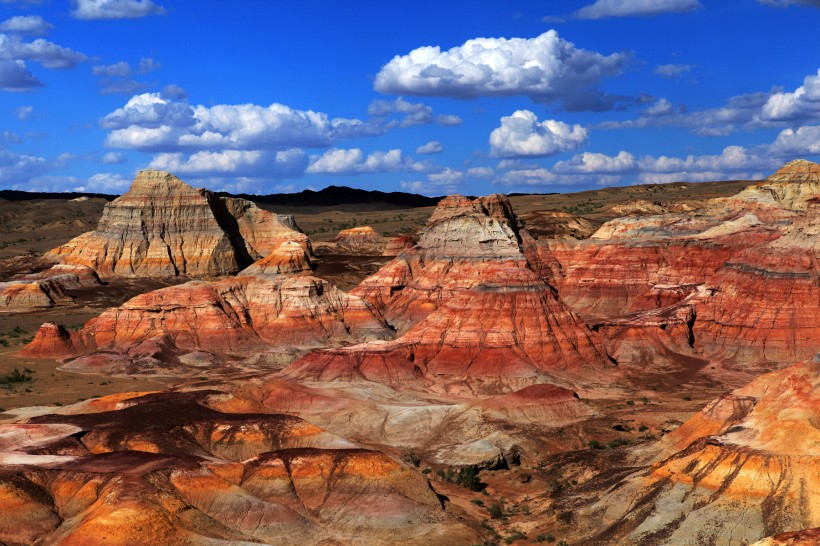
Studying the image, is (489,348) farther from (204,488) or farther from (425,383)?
(204,488)

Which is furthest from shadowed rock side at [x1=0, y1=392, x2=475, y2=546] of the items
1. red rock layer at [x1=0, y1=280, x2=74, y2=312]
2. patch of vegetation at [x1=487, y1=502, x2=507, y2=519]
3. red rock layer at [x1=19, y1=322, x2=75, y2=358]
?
red rock layer at [x1=0, y1=280, x2=74, y2=312]

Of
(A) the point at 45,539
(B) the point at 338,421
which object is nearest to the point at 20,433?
(A) the point at 45,539

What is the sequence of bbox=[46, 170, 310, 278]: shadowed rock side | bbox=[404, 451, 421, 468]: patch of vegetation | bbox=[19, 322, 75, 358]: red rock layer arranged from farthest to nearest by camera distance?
bbox=[46, 170, 310, 278]: shadowed rock side < bbox=[19, 322, 75, 358]: red rock layer < bbox=[404, 451, 421, 468]: patch of vegetation

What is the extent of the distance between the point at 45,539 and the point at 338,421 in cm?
2607

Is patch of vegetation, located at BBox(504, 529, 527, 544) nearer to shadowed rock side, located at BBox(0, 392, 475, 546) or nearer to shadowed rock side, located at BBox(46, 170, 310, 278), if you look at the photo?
shadowed rock side, located at BBox(0, 392, 475, 546)

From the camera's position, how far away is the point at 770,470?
41031mm

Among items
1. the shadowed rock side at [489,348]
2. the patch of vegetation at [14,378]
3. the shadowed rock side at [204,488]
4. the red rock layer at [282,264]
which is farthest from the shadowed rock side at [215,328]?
the shadowed rock side at [204,488]

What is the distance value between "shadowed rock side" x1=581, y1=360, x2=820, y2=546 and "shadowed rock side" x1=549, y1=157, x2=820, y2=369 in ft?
128

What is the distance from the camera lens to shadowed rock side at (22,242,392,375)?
88250 millimetres

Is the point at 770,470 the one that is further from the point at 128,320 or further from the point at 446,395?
the point at 128,320

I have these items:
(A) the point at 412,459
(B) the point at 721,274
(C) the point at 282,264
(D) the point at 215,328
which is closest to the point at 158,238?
(C) the point at 282,264

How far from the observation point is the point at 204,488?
44406 millimetres

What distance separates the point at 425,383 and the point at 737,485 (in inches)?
1451

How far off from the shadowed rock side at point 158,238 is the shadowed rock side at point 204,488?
77.3 meters
